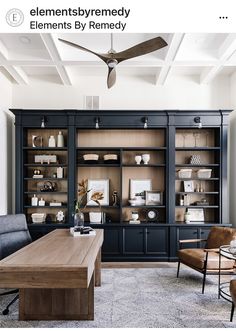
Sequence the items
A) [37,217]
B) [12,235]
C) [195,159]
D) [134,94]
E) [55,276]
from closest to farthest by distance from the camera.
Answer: [55,276] < [12,235] < [37,217] < [195,159] < [134,94]

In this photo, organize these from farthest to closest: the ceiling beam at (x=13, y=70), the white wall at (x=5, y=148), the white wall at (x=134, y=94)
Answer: the white wall at (x=134, y=94) → the white wall at (x=5, y=148) → the ceiling beam at (x=13, y=70)

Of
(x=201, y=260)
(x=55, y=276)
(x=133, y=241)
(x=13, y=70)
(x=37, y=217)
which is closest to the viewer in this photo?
(x=55, y=276)

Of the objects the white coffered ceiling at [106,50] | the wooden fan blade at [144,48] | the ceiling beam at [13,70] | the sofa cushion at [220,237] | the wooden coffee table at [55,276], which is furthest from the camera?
the ceiling beam at [13,70]

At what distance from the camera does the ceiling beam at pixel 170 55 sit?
129 inches

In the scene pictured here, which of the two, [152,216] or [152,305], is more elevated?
[152,216]

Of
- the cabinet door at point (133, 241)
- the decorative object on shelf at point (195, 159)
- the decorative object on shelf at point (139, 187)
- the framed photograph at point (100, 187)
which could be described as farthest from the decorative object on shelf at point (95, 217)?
the decorative object on shelf at point (195, 159)

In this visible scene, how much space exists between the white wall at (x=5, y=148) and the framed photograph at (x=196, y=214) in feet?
10.0

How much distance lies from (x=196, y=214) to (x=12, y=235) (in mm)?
3007

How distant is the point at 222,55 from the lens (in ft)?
12.4

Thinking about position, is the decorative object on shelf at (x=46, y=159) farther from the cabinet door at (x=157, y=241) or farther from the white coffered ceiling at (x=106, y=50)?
the cabinet door at (x=157, y=241)

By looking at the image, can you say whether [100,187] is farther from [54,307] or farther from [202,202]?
[54,307]

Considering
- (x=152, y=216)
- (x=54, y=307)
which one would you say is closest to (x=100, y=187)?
(x=152, y=216)

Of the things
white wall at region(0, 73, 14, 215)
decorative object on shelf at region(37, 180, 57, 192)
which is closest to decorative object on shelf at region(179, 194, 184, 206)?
decorative object on shelf at region(37, 180, 57, 192)

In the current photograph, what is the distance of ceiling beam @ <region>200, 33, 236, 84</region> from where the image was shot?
340 centimetres
